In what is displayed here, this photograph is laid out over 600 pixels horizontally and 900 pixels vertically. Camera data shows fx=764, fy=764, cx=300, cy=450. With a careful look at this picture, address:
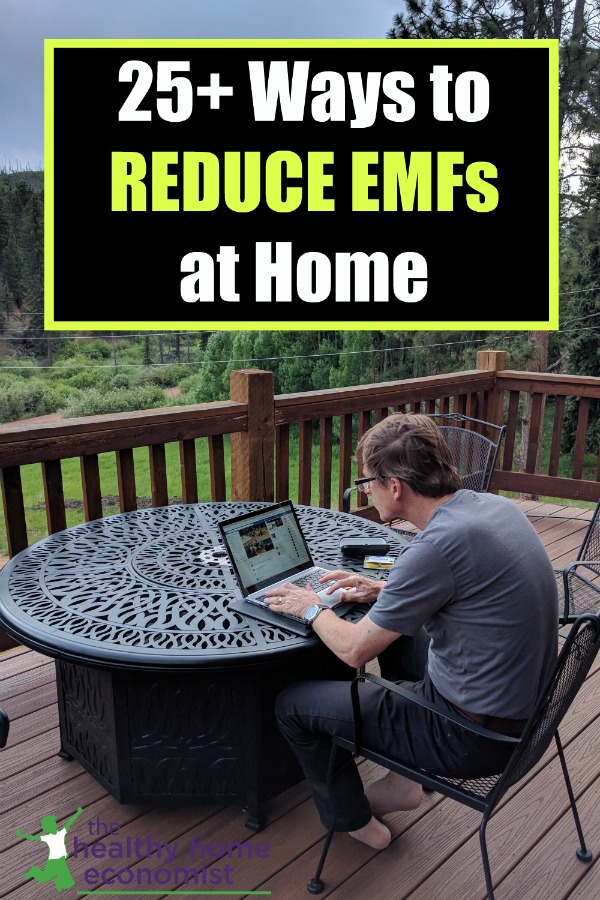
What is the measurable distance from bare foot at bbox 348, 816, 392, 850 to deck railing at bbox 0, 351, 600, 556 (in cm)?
146

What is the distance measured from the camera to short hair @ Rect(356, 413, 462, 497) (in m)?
1.71

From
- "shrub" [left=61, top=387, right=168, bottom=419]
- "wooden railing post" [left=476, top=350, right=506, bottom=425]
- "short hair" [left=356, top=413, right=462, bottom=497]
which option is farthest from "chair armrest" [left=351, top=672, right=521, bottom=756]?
"shrub" [left=61, top=387, right=168, bottom=419]

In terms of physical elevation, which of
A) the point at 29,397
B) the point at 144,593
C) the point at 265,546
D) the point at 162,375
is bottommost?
the point at 29,397

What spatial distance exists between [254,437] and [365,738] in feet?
6.12

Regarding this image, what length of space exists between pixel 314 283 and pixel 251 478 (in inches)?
100

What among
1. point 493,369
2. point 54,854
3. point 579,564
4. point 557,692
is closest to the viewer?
point 557,692

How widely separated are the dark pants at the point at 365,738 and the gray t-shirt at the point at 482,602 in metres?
0.09

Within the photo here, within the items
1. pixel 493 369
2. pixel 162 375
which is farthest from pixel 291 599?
pixel 162 375

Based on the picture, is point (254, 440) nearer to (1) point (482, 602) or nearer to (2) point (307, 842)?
(2) point (307, 842)

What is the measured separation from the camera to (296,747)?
1.84 m

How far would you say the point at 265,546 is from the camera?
205 centimetres

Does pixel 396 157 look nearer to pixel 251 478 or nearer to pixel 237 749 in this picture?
pixel 251 478

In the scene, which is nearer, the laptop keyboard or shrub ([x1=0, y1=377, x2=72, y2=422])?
the laptop keyboard

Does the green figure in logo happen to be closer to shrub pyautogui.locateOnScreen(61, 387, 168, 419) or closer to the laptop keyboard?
the laptop keyboard
